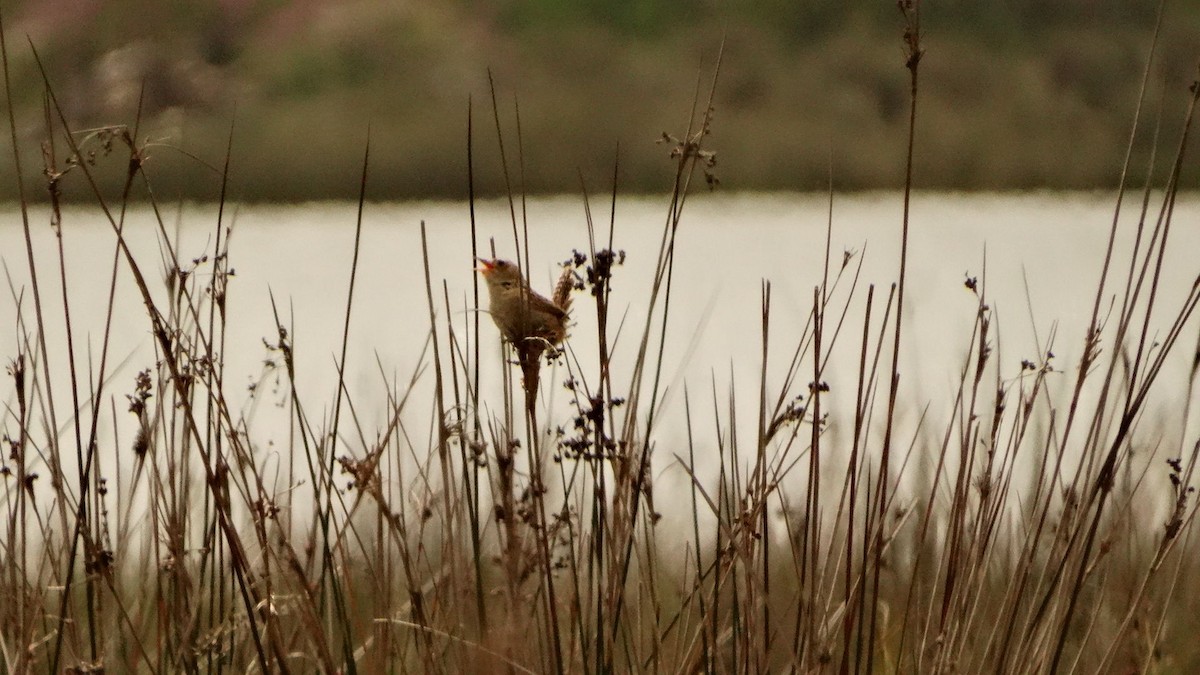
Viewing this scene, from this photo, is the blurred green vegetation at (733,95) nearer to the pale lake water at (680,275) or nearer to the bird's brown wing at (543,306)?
the pale lake water at (680,275)

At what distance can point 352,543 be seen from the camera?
288cm

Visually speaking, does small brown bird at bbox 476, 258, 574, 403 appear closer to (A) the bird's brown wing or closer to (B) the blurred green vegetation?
(A) the bird's brown wing

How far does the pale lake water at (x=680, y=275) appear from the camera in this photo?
14.6ft

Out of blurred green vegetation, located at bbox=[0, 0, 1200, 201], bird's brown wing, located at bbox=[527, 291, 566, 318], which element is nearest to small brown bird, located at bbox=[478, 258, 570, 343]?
bird's brown wing, located at bbox=[527, 291, 566, 318]

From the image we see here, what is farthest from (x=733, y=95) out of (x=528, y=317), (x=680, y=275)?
(x=528, y=317)

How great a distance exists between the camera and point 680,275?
711 centimetres

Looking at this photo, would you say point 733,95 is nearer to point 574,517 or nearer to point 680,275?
point 680,275

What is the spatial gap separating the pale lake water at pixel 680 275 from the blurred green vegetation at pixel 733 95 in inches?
9.4

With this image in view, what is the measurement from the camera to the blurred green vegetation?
9055 millimetres

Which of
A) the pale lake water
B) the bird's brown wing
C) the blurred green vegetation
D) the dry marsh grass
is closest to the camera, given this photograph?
the dry marsh grass

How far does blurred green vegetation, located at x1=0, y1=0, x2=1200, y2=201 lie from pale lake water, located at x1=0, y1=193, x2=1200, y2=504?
0.78 ft

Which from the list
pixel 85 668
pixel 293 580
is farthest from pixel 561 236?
pixel 85 668

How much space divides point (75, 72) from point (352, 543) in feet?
16.6

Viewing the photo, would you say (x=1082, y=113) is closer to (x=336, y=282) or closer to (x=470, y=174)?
(x=336, y=282)
